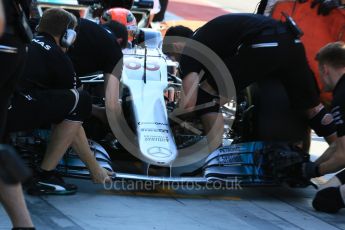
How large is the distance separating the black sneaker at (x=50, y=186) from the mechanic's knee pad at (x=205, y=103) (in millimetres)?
1133

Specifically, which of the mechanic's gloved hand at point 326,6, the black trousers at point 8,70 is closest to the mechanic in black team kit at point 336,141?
the mechanic's gloved hand at point 326,6

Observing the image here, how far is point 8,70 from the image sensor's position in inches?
145

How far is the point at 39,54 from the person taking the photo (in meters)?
4.93

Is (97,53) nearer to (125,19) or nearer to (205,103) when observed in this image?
(205,103)

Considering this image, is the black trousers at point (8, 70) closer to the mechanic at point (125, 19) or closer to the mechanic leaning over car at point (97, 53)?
the mechanic leaning over car at point (97, 53)

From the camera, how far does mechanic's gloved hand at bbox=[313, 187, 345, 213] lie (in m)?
5.03

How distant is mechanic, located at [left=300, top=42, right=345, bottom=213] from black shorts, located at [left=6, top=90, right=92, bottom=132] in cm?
168

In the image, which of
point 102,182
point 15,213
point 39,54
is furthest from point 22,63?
point 102,182

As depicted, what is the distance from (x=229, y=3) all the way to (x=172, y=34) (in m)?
13.6

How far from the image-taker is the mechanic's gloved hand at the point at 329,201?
5.03 metres

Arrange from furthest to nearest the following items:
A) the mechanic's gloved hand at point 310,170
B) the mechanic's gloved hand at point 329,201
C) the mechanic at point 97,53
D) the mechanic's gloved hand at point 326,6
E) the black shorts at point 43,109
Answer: the mechanic's gloved hand at point 326,6
the mechanic at point 97,53
the mechanic's gloved hand at point 310,170
the mechanic's gloved hand at point 329,201
the black shorts at point 43,109

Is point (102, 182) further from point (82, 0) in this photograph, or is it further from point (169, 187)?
point (82, 0)

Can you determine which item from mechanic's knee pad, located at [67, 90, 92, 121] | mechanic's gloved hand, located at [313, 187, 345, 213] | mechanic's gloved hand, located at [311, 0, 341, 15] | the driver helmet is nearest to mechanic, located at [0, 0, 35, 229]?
mechanic's knee pad, located at [67, 90, 92, 121]

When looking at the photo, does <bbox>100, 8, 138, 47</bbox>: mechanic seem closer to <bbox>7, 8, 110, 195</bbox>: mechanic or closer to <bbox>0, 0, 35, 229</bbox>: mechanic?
<bbox>7, 8, 110, 195</bbox>: mechanic
